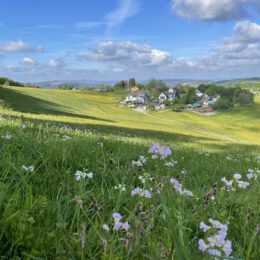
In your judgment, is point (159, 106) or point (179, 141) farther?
point (159, 106)

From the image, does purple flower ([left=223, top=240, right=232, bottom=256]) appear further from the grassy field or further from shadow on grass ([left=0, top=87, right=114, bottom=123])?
shadow on grass ([left=0, top=87, right=114, bottom=123])

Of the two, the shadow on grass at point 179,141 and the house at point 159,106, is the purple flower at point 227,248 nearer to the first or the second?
the shadow on grass at point 179,141

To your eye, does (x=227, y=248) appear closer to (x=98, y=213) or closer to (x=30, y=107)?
(x=98, y=213)

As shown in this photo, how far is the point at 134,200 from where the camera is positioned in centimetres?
357

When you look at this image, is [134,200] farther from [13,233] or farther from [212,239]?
[212,239]

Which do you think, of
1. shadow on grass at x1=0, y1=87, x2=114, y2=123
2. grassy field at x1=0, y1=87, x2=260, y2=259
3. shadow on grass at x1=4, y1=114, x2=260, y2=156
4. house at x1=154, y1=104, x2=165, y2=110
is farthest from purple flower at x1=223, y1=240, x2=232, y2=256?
house at x1=154, y1=104, x2=165, y2=110

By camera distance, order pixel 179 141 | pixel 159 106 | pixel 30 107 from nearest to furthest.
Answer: pixel 179 141
pixel 30 107
pixel 159 106

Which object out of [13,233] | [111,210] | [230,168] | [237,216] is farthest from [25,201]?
[230,168]

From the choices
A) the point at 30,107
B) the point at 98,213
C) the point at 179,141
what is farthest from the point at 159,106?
the point at 98,213

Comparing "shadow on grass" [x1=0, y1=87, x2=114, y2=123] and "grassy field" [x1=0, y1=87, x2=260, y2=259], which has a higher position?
"grassy field" [x1=0, y1=87, x2=260, y2=259]

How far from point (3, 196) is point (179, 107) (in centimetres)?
18737

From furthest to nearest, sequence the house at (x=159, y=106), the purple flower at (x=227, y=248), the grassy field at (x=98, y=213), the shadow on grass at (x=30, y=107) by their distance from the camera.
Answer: the house at (x=159, y=106) → the shadow on grass at (x=30, y=107) → the grassy field at (x=98, y=213) → the purple flower at (x=227, y=248)

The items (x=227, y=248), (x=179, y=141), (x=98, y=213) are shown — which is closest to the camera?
(x=227, y=248)

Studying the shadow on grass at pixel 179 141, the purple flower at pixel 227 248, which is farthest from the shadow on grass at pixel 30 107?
the purple flower at pixel 227 248
